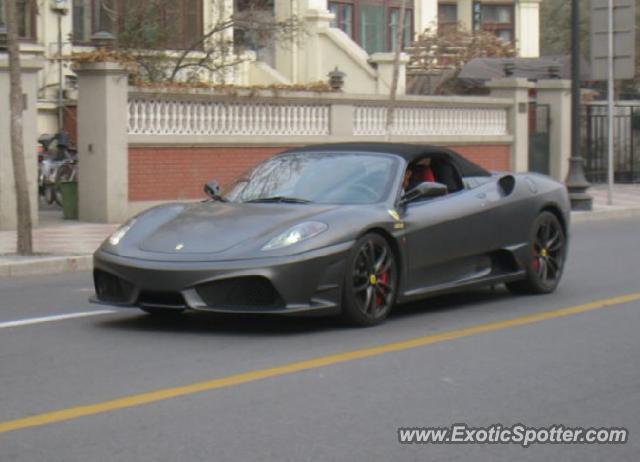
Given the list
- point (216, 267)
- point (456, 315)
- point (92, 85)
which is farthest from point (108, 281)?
point (92, 85)

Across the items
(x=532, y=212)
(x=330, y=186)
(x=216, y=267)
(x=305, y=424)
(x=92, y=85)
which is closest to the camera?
(x=305, y=424)

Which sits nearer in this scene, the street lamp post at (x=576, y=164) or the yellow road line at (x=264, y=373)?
the yellow road line at (x=264, y=373)

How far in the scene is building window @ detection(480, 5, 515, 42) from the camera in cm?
4772

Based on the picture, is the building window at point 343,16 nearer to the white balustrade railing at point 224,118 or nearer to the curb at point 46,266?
the white balustrade railing at point 224,118

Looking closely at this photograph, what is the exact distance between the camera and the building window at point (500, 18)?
47.7 m

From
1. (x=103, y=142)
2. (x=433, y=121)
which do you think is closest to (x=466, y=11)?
(x=433, y=121)

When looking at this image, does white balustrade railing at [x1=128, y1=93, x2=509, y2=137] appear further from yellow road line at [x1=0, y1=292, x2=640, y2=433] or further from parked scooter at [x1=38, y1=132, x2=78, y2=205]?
yellow road line at [x1=0, y1=292, x2=640, y2=433]

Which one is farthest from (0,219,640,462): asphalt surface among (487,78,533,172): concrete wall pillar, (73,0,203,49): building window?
(487,78,533,172): concrete wall pillar

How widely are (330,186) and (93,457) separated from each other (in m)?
4.67

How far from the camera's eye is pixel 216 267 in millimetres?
9320

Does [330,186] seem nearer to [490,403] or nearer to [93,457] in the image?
[490,403]

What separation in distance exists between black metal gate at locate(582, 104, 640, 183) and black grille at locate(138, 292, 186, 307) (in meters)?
24.0

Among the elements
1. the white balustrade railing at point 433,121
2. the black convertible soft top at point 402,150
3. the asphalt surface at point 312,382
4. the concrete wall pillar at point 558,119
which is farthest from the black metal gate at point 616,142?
the black convertible soft top at point 402,150

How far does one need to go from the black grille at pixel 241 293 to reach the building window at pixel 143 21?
14.3 m
